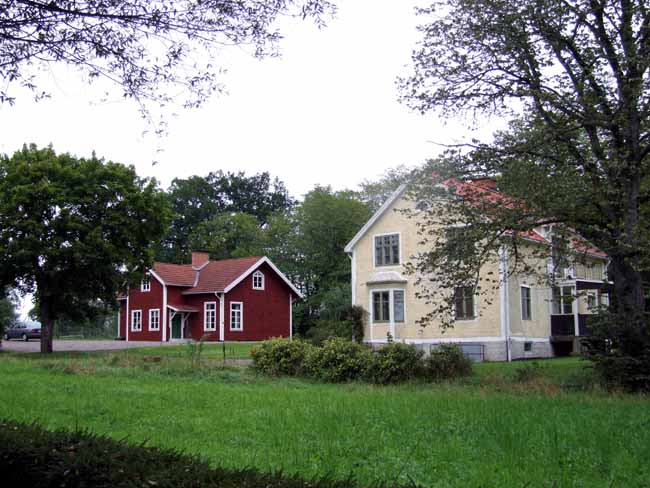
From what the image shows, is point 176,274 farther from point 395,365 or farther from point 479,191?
point 479,191

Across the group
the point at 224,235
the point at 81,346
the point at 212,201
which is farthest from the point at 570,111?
the point at 212,201

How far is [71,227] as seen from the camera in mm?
26766

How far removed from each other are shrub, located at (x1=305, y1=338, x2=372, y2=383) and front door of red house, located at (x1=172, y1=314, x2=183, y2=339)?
28.3m

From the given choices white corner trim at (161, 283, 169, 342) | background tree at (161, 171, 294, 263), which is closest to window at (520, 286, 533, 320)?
white corner trim at (161, 283, 169, 342)

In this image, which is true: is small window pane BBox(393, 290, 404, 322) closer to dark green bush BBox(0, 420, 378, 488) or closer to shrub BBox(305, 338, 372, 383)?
shrub BBox(305, 338, 372, 383)

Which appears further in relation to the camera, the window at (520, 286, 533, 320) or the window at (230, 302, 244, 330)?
the window at (230, 302, 244, 330)

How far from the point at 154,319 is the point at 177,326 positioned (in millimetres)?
1572

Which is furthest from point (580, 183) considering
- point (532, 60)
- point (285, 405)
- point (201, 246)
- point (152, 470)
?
point (201, 246)

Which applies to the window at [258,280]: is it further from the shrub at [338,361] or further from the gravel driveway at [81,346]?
the shrub at [338,361]

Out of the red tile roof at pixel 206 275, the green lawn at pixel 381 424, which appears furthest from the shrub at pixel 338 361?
the red tile roof at pixel 206 275

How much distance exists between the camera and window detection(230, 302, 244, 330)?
42812 mm

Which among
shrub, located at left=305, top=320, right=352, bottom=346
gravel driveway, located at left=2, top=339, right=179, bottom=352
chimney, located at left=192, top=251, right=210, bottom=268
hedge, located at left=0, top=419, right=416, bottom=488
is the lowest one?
gravel driveway, located at left=2, top=339, right=179, bottom=352

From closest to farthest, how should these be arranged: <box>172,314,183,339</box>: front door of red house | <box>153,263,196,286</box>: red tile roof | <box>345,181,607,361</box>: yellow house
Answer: <box>345,181,607,361</box>: yellow house
<box>153,263,196,286</box>: red tile roof
<box>172,314,183,339</box>: front door of red house

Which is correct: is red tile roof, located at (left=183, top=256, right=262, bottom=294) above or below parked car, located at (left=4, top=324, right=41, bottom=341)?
above
